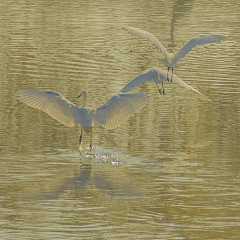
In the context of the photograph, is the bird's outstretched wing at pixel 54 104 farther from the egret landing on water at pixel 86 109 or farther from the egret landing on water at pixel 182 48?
the egret landing on water at pixel 182 48

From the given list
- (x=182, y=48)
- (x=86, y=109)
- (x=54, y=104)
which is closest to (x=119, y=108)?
(x=86, y=109)

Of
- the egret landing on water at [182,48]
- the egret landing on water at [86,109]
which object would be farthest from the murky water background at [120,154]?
the egret landing on water at [182,48]

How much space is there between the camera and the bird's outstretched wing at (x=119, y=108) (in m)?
9.35

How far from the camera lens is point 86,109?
9570mm

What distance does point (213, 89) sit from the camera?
566 inches

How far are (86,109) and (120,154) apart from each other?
32.8 inches

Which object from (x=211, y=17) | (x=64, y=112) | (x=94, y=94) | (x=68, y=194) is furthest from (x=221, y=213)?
(x=211, y=17)

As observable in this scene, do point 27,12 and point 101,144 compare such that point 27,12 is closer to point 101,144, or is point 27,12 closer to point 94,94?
point 94,94

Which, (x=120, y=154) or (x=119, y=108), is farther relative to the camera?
(x=120, y=154)

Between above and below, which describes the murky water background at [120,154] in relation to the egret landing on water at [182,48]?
below

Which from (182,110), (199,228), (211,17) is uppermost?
(211,17)

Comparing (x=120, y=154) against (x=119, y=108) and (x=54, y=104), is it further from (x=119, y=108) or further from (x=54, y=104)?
→ (x=54, y=104)

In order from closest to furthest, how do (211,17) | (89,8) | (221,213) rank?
(221,213) < (211,17) < (89,8)

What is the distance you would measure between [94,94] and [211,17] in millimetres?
16698
